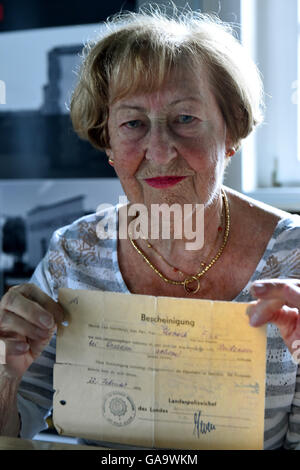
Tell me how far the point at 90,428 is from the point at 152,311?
21cm

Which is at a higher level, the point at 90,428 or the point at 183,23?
the point at 183,23

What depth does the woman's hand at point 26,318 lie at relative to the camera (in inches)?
33.9

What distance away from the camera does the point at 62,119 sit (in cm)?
173

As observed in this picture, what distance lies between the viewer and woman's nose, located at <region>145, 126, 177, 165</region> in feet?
3.14

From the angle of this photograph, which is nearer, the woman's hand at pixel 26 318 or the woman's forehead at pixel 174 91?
the woman's hand at pixel 26 318

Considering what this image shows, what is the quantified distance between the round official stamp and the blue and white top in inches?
10.6

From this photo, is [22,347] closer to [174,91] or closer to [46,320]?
[46,320]

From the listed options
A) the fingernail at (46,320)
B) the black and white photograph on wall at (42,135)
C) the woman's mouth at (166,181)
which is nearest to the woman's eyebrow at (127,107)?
the woman's mouth at (166,181)

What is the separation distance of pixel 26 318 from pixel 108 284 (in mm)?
286

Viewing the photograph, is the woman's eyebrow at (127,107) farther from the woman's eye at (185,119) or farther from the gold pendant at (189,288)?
the gold pendant at (189,288)

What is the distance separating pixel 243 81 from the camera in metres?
1.08
